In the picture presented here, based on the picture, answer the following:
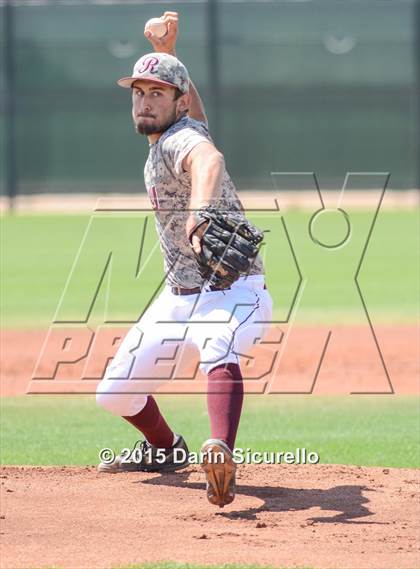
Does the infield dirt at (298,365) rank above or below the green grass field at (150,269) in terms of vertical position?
below

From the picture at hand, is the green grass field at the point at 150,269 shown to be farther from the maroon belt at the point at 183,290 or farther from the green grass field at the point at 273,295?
the maroon belt at the point at 183,290

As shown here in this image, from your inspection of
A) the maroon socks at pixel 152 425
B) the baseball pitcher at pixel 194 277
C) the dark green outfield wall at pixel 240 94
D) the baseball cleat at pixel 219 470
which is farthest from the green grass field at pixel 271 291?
the dark green outfield wall at pixel 240 94

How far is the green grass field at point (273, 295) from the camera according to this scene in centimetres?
689

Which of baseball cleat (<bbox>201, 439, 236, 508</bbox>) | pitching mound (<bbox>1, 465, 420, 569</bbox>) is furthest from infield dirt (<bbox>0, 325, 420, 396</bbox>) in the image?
baseball cleat (<bbox>201, 439, 236, 508</bbox>)

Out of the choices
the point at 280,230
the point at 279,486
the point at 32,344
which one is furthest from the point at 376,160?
the point at 279,486

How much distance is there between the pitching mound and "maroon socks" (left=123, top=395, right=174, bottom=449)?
0.18 meters

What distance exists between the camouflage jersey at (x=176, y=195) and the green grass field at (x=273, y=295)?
1.54m

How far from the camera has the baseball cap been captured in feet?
16.8

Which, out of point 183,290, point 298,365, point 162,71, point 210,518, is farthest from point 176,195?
point 298,365

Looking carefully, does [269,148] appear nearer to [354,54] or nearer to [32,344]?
[354,54]

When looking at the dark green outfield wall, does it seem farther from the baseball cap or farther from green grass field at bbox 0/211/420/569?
the baseball cap

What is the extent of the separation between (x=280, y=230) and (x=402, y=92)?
301 inches

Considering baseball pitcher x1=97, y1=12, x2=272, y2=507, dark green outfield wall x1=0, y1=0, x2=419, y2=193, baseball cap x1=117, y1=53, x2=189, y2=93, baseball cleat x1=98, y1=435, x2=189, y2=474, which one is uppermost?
dark green outfield wall x1=0, y1=0, x2=419, y2=193

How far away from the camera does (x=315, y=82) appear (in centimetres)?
2694
